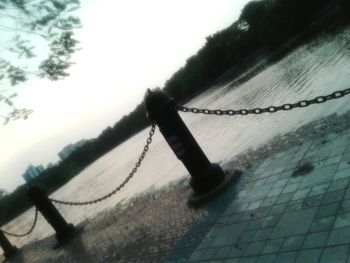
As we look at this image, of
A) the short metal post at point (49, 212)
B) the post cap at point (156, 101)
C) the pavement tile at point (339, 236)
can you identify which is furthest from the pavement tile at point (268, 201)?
the short metal post at point (49, 212)

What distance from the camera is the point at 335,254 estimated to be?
3.21 m

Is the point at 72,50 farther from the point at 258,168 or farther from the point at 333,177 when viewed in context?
the point at 333,177

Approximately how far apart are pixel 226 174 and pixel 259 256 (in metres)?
3.09

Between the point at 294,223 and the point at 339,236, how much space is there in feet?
2.27

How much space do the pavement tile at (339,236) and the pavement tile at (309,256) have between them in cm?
14

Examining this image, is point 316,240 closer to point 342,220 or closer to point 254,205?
point 342,220

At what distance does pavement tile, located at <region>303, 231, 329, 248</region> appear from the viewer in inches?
138

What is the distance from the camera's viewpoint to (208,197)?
6.42m

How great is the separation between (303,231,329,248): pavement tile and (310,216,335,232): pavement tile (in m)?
0.07

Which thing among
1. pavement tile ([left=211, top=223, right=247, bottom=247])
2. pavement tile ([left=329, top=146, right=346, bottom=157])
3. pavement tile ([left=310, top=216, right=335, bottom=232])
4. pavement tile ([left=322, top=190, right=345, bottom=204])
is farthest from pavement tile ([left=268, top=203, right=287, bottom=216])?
pavement tile ([left=329, top=146, right=346, bottom=157])

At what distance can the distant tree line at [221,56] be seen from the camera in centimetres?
4088

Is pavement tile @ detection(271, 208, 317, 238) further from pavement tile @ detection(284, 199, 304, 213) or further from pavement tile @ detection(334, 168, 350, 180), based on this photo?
pavement tile @ detection(334, 168, 350, 180)

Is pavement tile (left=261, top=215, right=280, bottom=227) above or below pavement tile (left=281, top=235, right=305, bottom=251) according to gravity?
above

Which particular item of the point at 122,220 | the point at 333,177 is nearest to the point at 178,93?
the point at 122,220
